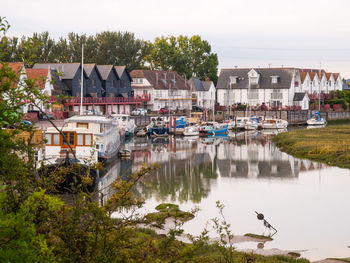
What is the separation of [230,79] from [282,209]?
8619 cm

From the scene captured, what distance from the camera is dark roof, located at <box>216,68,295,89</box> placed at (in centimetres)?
10800

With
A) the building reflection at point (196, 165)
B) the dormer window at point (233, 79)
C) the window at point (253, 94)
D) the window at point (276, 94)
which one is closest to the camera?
the building reflection at point (196, 165)

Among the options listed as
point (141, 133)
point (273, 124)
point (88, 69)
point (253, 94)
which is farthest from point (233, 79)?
point (141, 133)

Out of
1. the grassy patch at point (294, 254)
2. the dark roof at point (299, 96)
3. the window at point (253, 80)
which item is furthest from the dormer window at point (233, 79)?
the grassy patch at point (294, 254)

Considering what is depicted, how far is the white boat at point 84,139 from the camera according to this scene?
33.7 metres

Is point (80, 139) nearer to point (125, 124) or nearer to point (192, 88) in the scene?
point (125, 124)

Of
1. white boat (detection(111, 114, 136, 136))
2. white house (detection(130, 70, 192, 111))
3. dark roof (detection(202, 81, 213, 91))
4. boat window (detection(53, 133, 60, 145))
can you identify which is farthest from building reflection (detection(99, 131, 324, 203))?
dark roof (detection(202, 81, 213, 91))

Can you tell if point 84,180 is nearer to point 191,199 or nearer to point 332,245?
point 332,245

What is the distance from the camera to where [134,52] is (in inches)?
4688

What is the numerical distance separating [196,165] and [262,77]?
68470 mm

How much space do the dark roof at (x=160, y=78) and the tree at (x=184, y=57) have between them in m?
15.8

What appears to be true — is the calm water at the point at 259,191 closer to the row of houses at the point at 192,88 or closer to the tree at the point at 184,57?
the row of houses at the point at 192,88

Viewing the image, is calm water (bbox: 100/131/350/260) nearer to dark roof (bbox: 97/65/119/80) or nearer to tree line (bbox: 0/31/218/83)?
dark roof (bbox: 97/65/119/80)

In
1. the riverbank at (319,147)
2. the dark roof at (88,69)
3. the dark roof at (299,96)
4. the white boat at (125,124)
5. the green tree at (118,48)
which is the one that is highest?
the green tree at (118,48)
